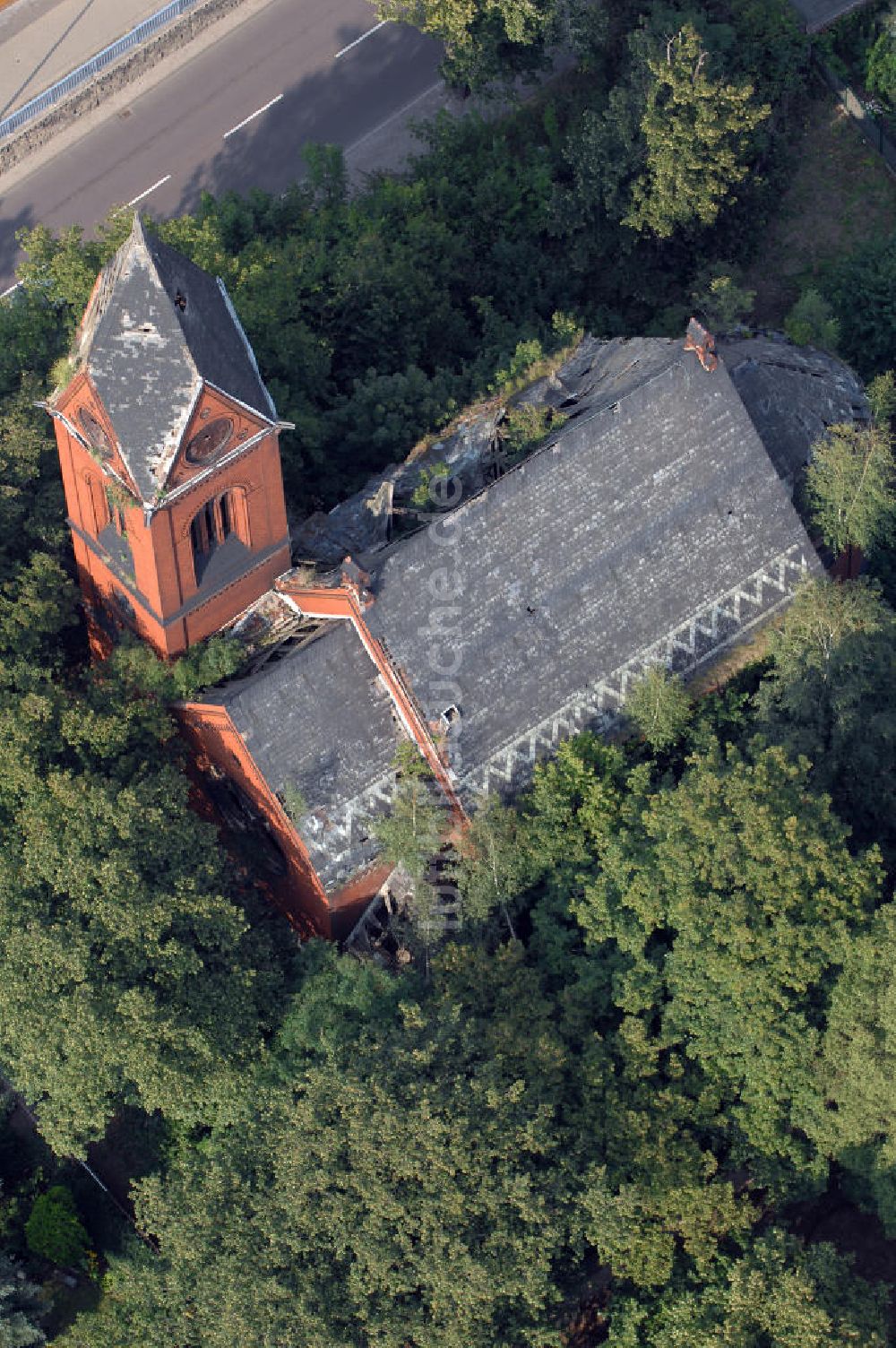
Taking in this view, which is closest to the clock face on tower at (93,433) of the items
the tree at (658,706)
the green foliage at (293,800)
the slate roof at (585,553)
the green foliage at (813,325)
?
the slate roof at (585,553)

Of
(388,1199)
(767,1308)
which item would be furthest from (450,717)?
(767,1308)

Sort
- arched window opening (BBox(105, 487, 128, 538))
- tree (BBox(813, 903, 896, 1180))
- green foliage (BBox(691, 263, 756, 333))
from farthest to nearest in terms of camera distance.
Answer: green foliage (BBox(691, 263, 756, 333))
arched window opening (BBox(105, 487, 128, 538))
tree (BBox(813, 903, 896, 1180))

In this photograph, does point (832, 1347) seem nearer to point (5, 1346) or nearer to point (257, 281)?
point (5, 1346)

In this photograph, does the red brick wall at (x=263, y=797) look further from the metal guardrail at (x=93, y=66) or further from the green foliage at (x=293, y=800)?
the metal guardrail at (x=93, y=66)

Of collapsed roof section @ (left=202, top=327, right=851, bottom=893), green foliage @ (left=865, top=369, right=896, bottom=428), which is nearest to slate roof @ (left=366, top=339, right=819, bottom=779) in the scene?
collapsed roof section @ (left=202, top=327, right=851, bottom=893)

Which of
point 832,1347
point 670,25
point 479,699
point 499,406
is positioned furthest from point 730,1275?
point 670,25

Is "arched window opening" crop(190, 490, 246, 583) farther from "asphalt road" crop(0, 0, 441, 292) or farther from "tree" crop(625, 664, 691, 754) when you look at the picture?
"asphalt road" crop(0, 0, 441, 292)

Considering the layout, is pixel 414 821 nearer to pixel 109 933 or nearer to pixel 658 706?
pixel 658 706
